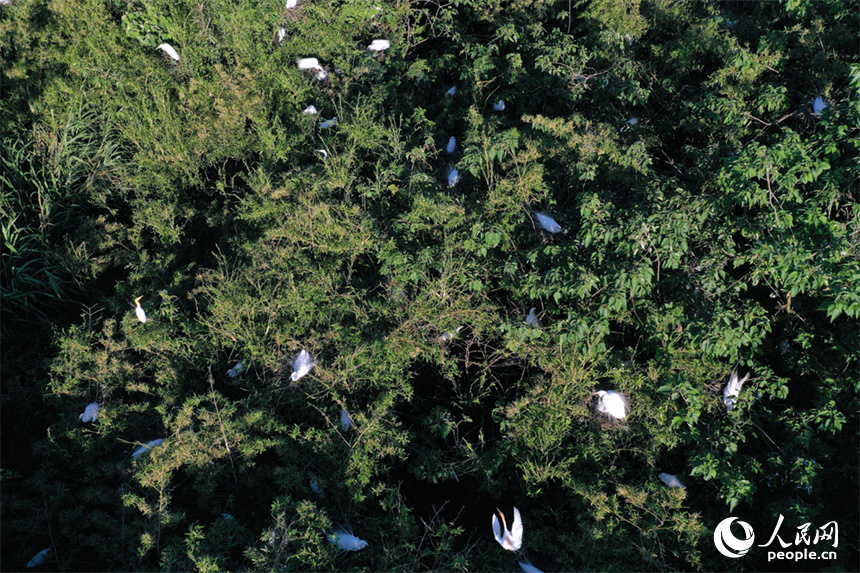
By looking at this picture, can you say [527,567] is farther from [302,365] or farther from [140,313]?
[140,313]

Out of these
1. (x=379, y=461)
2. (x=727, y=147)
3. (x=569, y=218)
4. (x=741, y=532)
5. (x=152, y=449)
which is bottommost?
(x=741, y=532)

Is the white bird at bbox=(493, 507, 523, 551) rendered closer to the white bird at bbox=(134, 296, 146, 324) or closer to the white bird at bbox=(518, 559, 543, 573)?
the white bird at bbox=(518, 559, 543, 573)

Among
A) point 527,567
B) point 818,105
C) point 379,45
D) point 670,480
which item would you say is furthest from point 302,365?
point 818,105

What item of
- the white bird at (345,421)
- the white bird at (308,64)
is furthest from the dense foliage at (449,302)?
the white bird at (308,64)

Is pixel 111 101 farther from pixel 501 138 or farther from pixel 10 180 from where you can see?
pixel 501 138

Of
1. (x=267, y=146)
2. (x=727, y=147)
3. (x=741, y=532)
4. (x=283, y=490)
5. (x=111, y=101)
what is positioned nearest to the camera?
(x=741, y=532)

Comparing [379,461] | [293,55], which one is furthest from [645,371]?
[293,55]

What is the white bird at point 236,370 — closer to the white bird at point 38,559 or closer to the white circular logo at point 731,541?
the white bird at point 38,559
